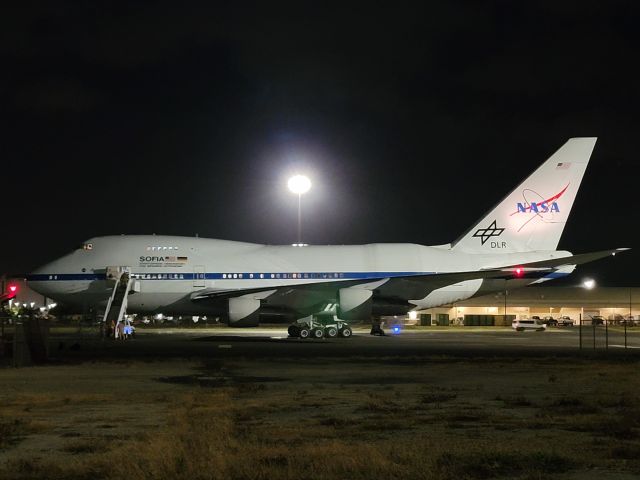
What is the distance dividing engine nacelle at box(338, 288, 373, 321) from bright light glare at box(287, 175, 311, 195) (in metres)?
19.7

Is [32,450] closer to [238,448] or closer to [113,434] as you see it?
[113,434]

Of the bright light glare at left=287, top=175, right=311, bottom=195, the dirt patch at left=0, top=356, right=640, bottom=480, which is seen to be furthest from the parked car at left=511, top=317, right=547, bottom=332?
the dirt patch at left=0, top=356, right=640, bottom=480

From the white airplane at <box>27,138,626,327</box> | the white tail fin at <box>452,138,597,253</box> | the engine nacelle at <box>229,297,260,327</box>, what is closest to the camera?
the engine nacelle at <box>229,297,260,327</box>

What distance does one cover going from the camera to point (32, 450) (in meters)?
10.3

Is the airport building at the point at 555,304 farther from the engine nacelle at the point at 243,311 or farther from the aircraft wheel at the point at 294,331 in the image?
the engine nacelle at the point at 243,311

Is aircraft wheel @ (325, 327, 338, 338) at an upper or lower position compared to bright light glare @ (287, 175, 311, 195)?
lower

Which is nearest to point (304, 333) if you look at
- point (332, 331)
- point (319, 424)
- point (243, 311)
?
point (332, 331)

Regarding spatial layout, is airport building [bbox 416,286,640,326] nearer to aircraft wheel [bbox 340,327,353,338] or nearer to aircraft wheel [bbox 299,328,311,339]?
aircraft wheel [bbox 340,327,353,338]

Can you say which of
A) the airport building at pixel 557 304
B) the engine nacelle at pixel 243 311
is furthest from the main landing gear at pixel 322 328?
the airport building at pixel 557 304

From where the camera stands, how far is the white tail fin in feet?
149

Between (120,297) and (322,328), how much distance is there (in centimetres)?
1092

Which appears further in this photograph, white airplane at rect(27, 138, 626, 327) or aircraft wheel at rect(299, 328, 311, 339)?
aircraft wheel at rect(299, 328, 311, 339)

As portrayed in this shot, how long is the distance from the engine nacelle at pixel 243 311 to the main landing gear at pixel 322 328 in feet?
11.3

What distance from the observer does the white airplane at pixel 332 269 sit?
137 feet
